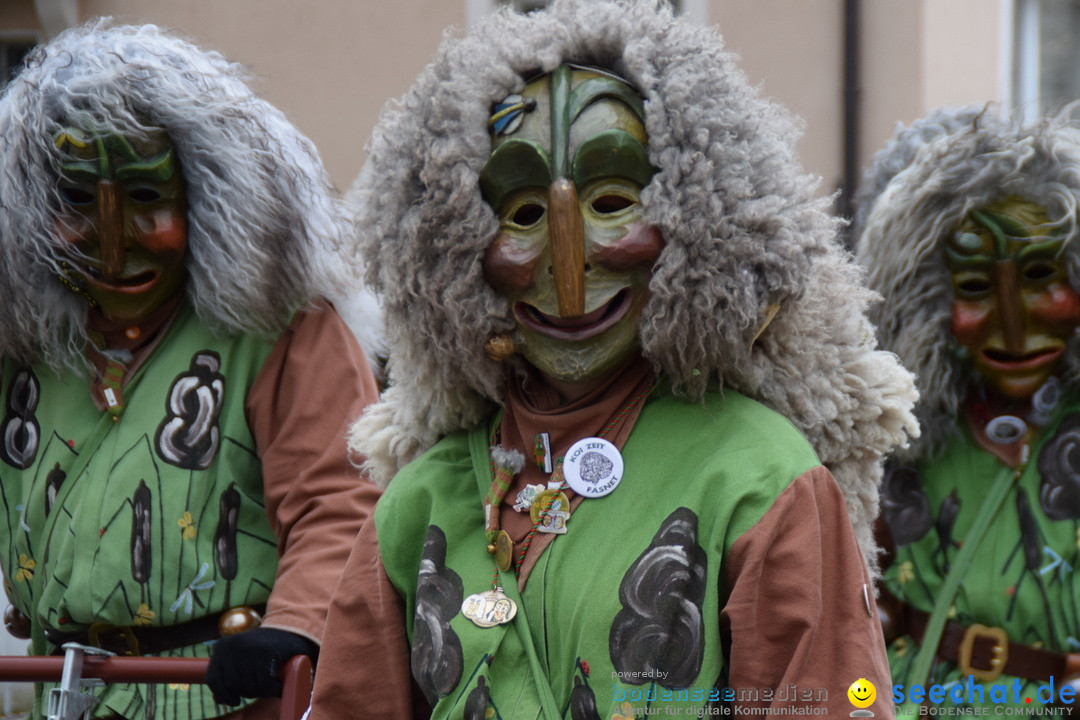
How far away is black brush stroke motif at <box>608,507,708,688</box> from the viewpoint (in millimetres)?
2059

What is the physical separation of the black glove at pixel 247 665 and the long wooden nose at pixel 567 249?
1089mm

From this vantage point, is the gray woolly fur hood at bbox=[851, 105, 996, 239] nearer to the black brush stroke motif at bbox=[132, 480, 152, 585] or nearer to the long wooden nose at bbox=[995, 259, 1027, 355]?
the long wooden nose at bbox=[995, 259, 1027, 355]

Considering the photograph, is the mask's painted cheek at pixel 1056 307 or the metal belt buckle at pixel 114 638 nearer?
the metal belt buckle at pixel 114 638

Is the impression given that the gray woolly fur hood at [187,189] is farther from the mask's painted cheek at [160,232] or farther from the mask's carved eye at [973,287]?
the mask's carved eye at [973,287]

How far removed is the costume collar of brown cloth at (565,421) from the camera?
88.4 inches

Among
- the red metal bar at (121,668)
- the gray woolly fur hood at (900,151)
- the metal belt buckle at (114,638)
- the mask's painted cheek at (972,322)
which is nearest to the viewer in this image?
the red metal bar at (121,668)

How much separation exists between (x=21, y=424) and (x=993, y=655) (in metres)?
2.38

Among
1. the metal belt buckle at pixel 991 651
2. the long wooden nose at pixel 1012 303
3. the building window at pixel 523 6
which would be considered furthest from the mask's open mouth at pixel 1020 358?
the building window at pixel 523 6

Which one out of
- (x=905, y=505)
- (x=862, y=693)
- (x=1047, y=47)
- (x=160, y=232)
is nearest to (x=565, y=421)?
(x=862, y=693)

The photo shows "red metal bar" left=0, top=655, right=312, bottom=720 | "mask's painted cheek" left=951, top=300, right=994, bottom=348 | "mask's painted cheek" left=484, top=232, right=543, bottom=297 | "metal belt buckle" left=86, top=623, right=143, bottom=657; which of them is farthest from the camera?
"mask's painted cheek" left=951, top=300, right=994, bottom=348

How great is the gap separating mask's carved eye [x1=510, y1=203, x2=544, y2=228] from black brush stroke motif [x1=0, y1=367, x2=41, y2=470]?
59.3 inches

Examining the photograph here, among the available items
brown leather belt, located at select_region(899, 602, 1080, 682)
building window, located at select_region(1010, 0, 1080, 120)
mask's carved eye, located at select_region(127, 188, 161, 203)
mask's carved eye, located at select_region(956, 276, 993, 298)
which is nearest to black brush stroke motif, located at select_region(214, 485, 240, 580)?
mask's carved eye, located at select_region(127, 188, 161, 203)

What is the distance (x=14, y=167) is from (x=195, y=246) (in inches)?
17.3

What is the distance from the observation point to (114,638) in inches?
122
